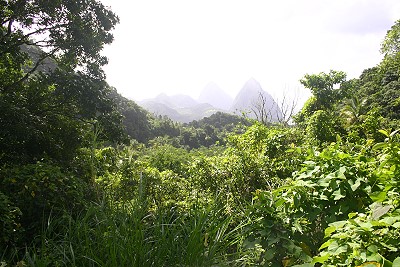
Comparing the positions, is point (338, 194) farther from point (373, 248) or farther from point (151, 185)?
point (151, 185)

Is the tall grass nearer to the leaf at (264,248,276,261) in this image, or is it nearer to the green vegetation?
the green vegetation

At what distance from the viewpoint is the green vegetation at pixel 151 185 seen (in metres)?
1.37

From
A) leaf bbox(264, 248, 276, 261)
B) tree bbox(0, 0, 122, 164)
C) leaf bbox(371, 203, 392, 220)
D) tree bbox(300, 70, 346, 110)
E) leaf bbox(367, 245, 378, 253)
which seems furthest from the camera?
tree bbox(300, 70, 346, 110)

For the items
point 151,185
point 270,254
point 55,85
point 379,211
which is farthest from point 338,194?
point 55,85

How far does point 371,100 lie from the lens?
65.4 ft

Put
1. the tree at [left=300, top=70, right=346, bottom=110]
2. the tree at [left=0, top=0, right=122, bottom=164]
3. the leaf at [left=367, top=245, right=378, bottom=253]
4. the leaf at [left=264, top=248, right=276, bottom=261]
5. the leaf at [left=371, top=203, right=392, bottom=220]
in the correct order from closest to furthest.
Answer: the leaf at [left=367, top=245, right=378, bottom=253], the leaf at [left=371, top=203, right=392, bottom=220], the leaf at [left=264, top=248, right=276, bottom=261], the tree at [left=0, top=0, right=122, bottom=164], the tree at [left=300, top=70, right=346, bottom=110]

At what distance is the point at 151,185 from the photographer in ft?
16.7

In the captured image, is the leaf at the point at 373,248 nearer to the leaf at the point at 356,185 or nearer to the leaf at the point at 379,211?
the leaf at the point at 379,211

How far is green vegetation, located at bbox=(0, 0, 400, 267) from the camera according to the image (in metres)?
1.37

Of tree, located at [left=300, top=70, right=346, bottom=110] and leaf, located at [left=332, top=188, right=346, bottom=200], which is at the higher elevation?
tree, located at [left=300, top=70, right=346, bottom=110]

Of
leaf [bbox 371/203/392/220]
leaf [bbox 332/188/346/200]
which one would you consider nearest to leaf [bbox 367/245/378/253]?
leaf [bbox 371/203/392/220]

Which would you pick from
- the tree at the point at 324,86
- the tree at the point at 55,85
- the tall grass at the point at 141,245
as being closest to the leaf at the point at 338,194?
the tall grass at the point at 141,245

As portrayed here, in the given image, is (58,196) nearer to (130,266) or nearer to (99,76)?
(130,266)

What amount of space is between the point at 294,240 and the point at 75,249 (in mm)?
1283
